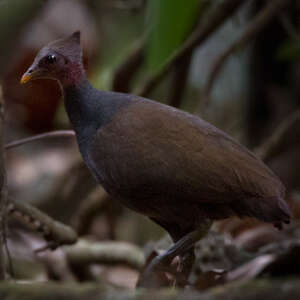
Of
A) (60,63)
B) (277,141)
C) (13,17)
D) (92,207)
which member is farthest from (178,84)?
(60,63)

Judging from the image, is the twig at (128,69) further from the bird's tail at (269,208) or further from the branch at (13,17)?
the bird's tail at (269,208)

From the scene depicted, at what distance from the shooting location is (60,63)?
2518mm

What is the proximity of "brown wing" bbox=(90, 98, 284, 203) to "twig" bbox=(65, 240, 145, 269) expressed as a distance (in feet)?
5.13

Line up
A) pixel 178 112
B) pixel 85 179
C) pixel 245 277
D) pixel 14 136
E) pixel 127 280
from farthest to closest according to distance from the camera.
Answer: pixel 14 136, pixel 85 179, pixel 127 280, pixel 178 112, pixel 245 277

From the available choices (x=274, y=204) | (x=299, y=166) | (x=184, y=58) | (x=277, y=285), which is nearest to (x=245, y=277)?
(x=274, y=204)

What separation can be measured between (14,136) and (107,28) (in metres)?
1.71

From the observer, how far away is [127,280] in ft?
13.2

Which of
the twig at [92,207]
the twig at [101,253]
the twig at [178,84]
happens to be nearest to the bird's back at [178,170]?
the twig at [101,253]

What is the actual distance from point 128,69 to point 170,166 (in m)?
2.90

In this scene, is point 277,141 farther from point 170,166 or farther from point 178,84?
point 170,166

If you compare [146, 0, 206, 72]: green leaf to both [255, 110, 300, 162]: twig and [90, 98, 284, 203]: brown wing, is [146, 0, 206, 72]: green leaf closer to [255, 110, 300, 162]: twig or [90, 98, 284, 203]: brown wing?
[90, 98, 284, 203]: brown wing

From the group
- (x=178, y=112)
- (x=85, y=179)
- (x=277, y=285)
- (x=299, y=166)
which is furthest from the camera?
(x=299, y=166)

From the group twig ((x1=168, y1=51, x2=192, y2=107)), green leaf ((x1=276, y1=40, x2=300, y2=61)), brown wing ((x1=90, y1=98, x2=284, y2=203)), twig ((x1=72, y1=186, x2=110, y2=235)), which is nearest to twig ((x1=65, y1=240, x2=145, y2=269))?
twig ((x1=72, y1=186, x2=110, y2=235))

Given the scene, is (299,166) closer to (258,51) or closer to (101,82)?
(258,51)
